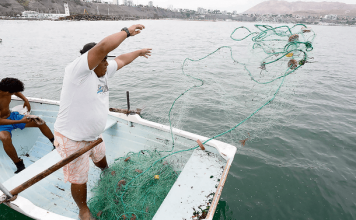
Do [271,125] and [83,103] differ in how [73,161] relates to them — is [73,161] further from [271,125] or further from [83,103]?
[271,125]

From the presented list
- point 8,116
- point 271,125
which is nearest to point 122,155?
point 8,116

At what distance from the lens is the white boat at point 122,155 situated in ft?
7.05

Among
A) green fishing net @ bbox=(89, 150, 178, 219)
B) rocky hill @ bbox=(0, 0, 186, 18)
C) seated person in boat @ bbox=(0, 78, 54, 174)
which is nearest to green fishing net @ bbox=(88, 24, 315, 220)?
green fishing net @ bbox=(89, 150, 178, 219)

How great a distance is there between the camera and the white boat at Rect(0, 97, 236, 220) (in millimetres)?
2148

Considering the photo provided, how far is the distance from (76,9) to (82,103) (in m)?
138

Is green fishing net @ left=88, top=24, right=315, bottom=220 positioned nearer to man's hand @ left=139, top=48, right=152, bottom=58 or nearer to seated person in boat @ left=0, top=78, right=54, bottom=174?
man's hand @ left=139, top=48, right=152, bottom=58

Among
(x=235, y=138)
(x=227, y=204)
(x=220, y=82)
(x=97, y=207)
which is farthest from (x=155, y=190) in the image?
(x=220, y=82)

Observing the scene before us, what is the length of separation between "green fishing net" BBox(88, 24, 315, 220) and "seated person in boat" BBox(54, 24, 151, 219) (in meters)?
0.67

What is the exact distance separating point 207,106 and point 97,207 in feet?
17.3

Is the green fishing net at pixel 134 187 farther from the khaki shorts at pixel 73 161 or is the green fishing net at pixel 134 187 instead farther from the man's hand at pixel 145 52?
the man's hand at pixel 145 52

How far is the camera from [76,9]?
110m

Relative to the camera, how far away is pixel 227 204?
3533 mm

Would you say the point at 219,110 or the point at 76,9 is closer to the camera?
the point at 219,110

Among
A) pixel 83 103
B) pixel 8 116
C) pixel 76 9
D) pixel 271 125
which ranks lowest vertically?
pixel 271 125
